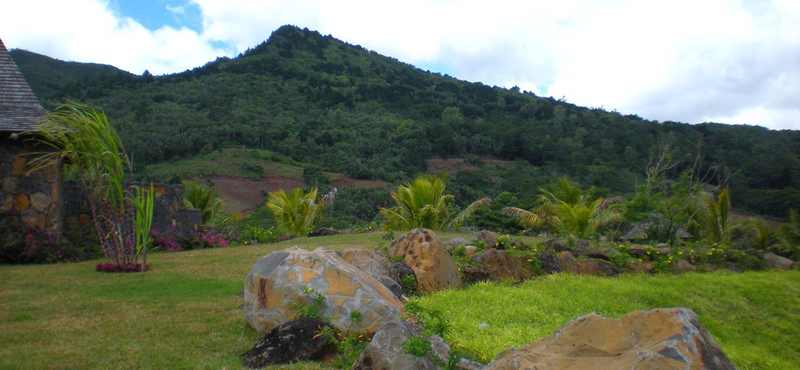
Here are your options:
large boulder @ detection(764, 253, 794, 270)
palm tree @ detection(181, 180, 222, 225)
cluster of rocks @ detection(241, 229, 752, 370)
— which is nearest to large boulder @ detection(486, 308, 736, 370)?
cluster of rocks @ detection(241, 229, 752, 370)

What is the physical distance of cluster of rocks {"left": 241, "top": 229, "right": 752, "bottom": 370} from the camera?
314cm

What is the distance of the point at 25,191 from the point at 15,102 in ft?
5.71

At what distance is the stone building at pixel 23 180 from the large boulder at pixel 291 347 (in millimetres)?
7920

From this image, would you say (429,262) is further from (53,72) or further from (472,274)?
(53,72)

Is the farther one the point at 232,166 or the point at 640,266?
the point at 232,166

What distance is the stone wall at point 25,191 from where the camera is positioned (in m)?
10.9

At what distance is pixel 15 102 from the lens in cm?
1138

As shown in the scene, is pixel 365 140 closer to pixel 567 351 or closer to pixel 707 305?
pixel 707 305

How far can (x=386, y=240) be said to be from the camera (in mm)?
13859

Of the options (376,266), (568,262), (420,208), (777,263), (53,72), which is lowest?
(777,263)

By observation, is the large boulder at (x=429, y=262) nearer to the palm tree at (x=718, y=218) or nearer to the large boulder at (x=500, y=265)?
the large boulder at (x=500, y=265)

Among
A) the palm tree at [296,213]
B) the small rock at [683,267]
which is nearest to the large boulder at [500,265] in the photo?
the small rock at [683,267]

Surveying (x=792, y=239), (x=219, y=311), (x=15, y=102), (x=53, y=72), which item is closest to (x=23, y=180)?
(x=15, y=102)

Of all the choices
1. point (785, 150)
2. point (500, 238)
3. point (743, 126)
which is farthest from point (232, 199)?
point (743, 126)
